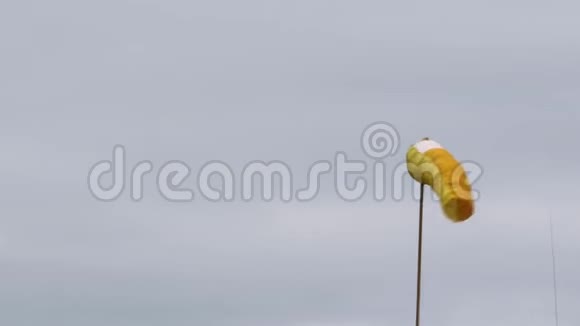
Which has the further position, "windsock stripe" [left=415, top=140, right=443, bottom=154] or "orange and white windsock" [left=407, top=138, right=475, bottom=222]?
"windsock stripe" [left=415, top=140, right=443, bottom=154]

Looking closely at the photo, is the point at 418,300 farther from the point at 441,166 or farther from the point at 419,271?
the point at 441,166

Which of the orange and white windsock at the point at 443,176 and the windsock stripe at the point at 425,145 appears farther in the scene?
the windsock stripe at the point at 425,145

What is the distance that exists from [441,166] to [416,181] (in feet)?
11.5

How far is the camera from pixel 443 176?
9269 centimetres

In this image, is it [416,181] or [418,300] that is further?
[416,181]

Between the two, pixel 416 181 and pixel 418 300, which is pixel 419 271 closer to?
pixel 418 300

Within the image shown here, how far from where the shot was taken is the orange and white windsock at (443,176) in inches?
3583

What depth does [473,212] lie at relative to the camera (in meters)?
91.4

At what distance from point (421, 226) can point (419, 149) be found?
19.2 feet

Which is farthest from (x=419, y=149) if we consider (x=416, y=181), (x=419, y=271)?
(x=419, y=271)

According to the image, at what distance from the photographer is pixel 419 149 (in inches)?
3765

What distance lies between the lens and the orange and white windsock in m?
91.0

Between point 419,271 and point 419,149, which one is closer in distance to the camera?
point 419,271

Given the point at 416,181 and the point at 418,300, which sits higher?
the point at 416,181
